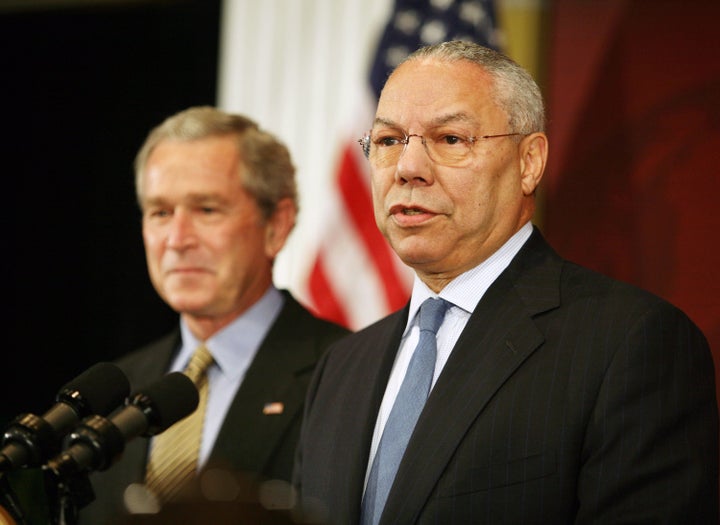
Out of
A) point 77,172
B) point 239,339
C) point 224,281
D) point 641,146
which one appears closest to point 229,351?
point 239,339

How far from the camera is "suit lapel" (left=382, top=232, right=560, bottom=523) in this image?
6.92ft

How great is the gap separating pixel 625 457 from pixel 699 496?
0.15 m

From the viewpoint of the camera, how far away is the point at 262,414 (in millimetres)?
3086

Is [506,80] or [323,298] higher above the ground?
[506,80]

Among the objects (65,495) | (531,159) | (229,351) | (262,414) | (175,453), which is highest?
(531,159)

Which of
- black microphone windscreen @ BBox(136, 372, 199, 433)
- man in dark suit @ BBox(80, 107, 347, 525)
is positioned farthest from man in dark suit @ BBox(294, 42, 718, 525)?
man in dark suit @ BBox(80, 107, 347, 525)

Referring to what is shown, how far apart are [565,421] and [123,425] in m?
0.82

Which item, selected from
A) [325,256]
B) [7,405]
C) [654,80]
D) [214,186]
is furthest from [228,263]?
[7,405]

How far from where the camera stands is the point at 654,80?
3.89 metres

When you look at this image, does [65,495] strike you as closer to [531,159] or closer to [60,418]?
[60,418]

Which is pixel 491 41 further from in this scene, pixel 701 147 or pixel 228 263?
pixel 228 263

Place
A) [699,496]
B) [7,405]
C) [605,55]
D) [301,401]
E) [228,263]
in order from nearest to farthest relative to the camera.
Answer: [699,496] → [301,401] → [228,263] → [605,55] → [7,405]

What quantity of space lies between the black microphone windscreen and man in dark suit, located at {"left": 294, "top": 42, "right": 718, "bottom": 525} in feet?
1.18

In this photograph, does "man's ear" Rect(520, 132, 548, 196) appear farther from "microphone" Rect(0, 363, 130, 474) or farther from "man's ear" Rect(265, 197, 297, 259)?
"man's ear" Rect(265, 197, 297, 259)
